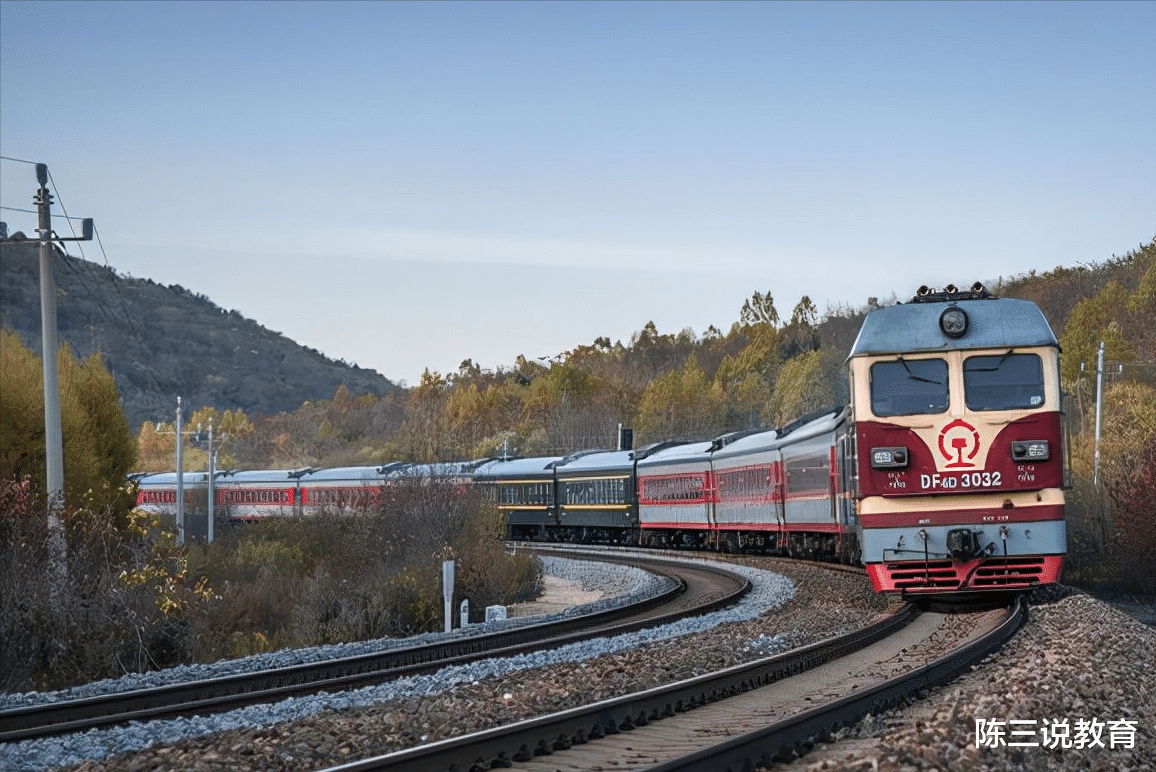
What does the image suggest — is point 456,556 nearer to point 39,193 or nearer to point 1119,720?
point 39,193

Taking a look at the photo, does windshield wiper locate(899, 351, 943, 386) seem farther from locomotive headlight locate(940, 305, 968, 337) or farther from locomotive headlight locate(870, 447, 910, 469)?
locomotive headlight locate(870, 447, 910, 469)

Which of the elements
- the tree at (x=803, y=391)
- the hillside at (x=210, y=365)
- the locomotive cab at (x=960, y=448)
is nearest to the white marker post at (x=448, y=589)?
the locomotive cab at (x=960, y=448)

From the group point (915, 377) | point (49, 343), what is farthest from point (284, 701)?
point (49, 343)

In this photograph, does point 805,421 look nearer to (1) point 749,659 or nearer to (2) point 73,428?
(2) point 73,428

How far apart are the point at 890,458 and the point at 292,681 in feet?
22.9

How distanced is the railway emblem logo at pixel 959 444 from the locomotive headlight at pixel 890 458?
44 cm

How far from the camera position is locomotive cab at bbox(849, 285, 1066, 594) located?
50.1 feet

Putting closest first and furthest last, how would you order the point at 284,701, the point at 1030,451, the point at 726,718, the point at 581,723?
the point at 581,723 < the point at 726,718 < the point at 284,701 < the point at 1030,451

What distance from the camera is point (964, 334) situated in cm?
1572

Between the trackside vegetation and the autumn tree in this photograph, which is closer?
the trackside vegetation

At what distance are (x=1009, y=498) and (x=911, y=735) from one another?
820 centimetres

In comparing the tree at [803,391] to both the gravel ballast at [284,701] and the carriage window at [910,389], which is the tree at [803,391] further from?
the gravel ballast at [284,701]

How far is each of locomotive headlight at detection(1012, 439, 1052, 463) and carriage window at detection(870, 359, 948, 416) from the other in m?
0.91

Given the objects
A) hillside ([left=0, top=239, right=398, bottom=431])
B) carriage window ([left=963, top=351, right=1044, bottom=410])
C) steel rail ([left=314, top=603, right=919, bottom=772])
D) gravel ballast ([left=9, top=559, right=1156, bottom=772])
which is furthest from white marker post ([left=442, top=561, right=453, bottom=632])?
hillside ([left=0, top=239, right=398, bottom=431])
